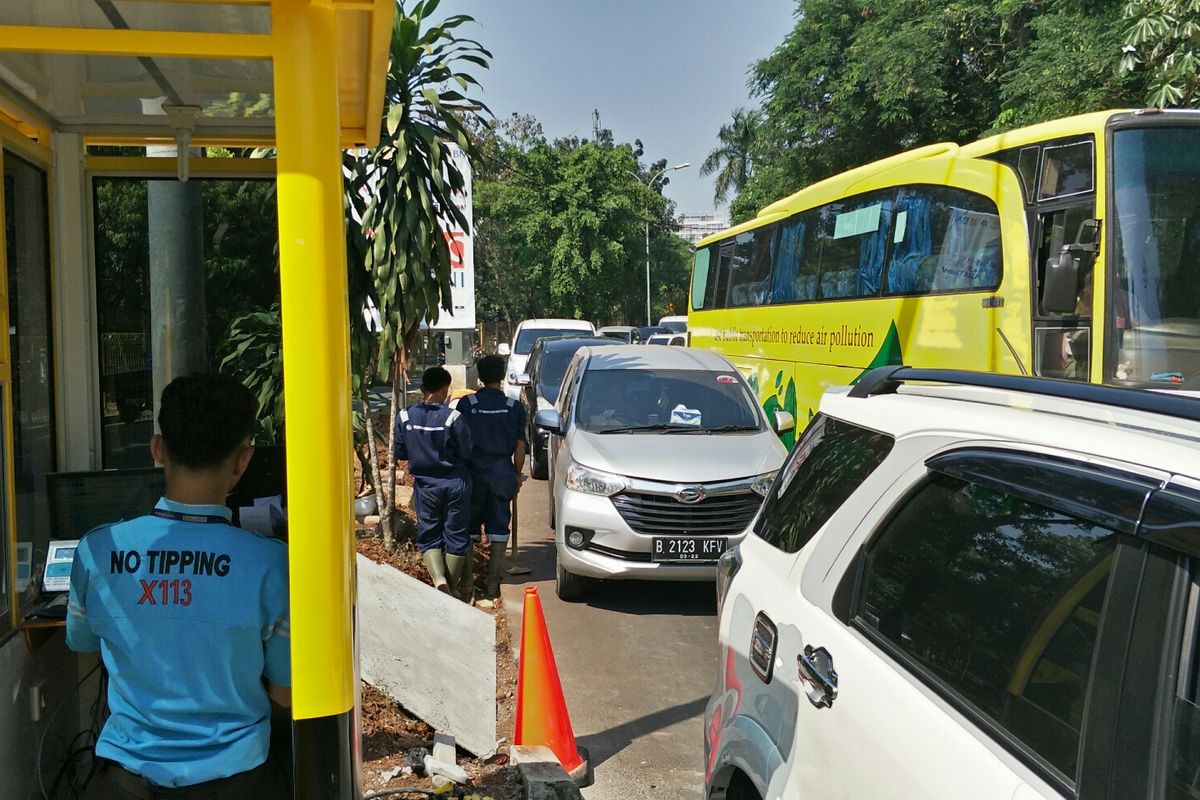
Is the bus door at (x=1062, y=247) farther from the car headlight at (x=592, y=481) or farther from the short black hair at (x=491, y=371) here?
the short black hair at (x=491, y=371)

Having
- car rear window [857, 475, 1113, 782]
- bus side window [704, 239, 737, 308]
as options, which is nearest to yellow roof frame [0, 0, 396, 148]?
car rear window [857, 475, 1113, 782]

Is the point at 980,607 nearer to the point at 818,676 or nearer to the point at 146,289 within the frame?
the point at 818,676

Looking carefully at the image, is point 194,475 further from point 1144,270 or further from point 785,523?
point 1144,270

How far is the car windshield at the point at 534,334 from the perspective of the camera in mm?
20906

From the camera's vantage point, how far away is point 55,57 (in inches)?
117

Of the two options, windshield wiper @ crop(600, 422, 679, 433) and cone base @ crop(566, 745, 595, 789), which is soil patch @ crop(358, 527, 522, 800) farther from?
windshield wiper @ crop(600, 422, 679, 433)

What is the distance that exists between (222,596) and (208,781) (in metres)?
0.41

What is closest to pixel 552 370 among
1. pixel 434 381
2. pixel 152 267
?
pixel 434 381

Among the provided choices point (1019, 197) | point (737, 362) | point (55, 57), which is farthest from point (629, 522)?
point (737, 362)

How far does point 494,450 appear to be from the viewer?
767cm

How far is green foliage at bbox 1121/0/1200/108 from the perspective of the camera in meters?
10.4

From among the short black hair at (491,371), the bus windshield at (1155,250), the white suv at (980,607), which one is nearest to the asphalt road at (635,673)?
the short black hair at (491,371)

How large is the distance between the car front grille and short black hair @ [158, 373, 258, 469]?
16.4ft

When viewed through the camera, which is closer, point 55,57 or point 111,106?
point 55,57
